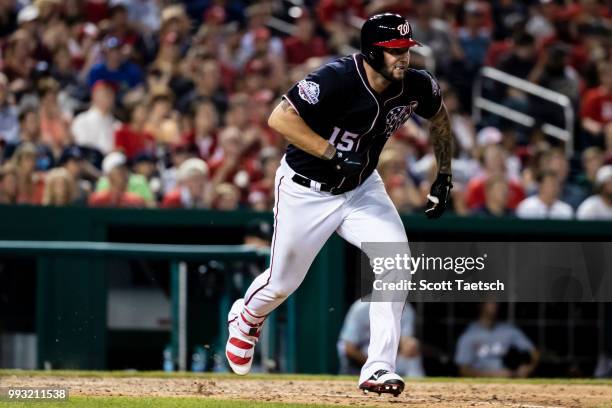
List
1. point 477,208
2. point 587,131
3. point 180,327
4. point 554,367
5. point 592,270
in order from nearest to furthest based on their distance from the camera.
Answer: point 180,327 < point 592,270 < point 554,367 < point 477,208 < point 587,131

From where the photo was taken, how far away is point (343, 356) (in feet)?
32.7

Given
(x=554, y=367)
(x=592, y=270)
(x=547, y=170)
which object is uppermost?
(x=547, y=170)

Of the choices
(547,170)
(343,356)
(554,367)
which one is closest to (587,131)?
(547,170)

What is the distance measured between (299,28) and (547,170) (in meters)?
3.70

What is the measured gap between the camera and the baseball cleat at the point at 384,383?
21.1ft

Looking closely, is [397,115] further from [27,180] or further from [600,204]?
[600,204]

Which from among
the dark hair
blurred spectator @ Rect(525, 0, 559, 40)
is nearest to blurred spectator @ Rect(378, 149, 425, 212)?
the dark hair

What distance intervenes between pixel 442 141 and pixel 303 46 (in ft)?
24.4

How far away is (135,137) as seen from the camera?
11961 mm

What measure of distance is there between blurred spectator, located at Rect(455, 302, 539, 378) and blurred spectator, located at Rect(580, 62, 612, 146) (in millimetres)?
4404

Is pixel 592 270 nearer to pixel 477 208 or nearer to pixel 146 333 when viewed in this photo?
pixel 477 208

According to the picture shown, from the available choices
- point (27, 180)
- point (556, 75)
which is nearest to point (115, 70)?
point (27, 180)

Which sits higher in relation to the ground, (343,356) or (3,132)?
(3,132)

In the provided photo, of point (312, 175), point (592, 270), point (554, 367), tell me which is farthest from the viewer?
point (554, 367)
